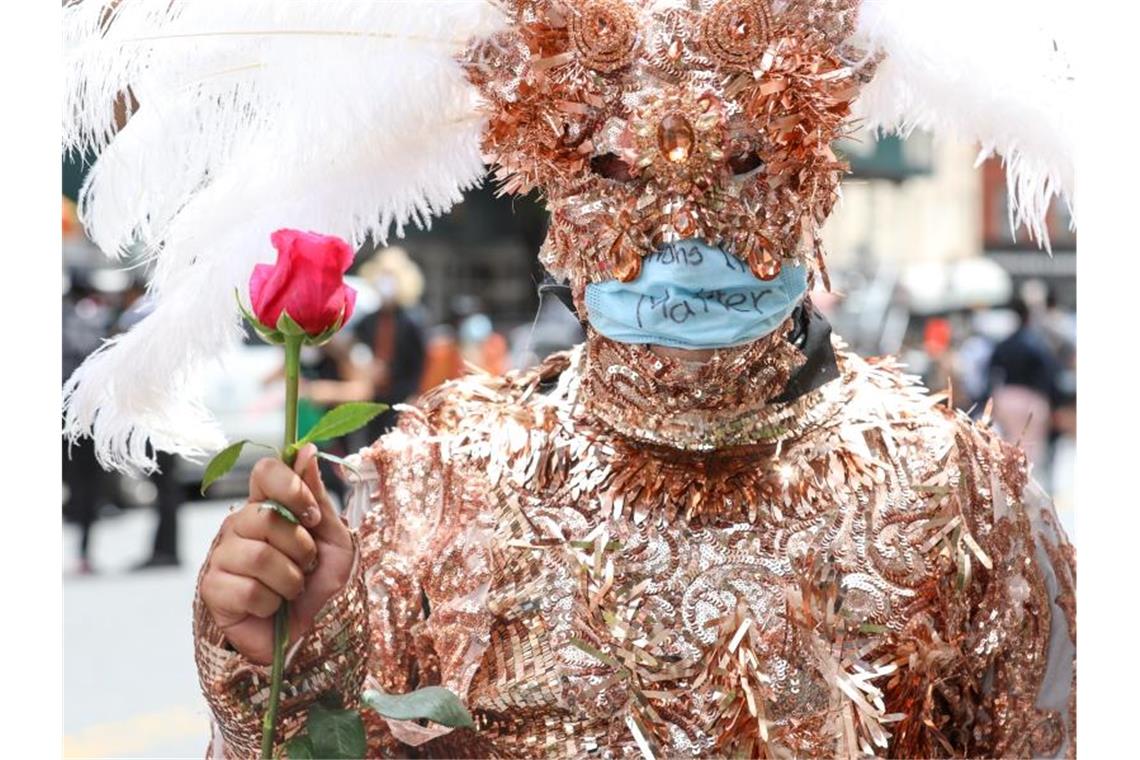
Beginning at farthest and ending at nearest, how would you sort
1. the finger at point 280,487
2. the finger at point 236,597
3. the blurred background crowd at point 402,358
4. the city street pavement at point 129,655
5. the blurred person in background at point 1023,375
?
the blurred person in background at point 1023,375, the city street pavement at point 129,655, the blurred background crowd at point 402,358, the finger at point 236,597, the finger at point 280,487

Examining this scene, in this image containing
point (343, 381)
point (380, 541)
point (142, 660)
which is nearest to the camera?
point (380, 541)

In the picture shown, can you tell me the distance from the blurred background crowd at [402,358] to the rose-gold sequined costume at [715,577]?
0.19 meters

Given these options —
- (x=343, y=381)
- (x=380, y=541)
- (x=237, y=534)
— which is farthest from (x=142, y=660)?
(x=237, y=534)

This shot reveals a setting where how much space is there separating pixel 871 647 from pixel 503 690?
503mm

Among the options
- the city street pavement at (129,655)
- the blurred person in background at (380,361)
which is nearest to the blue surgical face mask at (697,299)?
the city street pavement at (129,655)

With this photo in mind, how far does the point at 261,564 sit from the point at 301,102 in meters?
0.65

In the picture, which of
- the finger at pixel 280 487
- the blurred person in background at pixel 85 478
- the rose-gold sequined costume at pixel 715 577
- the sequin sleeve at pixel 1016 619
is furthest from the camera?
the blurred person in background at pixel 85 478

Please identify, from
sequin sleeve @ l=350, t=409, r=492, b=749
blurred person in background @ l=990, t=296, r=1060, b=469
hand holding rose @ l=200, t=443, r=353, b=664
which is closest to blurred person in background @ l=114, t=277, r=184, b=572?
blurred person in background @ l=990, t=296, r=1060, b=469

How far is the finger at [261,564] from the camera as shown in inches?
67.4

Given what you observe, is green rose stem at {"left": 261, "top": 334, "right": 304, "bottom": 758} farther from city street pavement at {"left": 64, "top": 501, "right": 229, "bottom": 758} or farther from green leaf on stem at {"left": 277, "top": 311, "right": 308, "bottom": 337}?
city street pavement at {"left": 64, "top": 501, "right": 229, "bottom": 758}

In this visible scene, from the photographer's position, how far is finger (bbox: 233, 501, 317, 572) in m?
1.70

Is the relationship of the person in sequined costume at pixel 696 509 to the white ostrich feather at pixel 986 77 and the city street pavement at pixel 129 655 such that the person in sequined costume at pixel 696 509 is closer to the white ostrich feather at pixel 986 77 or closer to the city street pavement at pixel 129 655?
the white ostrich feather at pixel 986 77

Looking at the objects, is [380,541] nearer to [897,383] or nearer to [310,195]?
[310,195]
